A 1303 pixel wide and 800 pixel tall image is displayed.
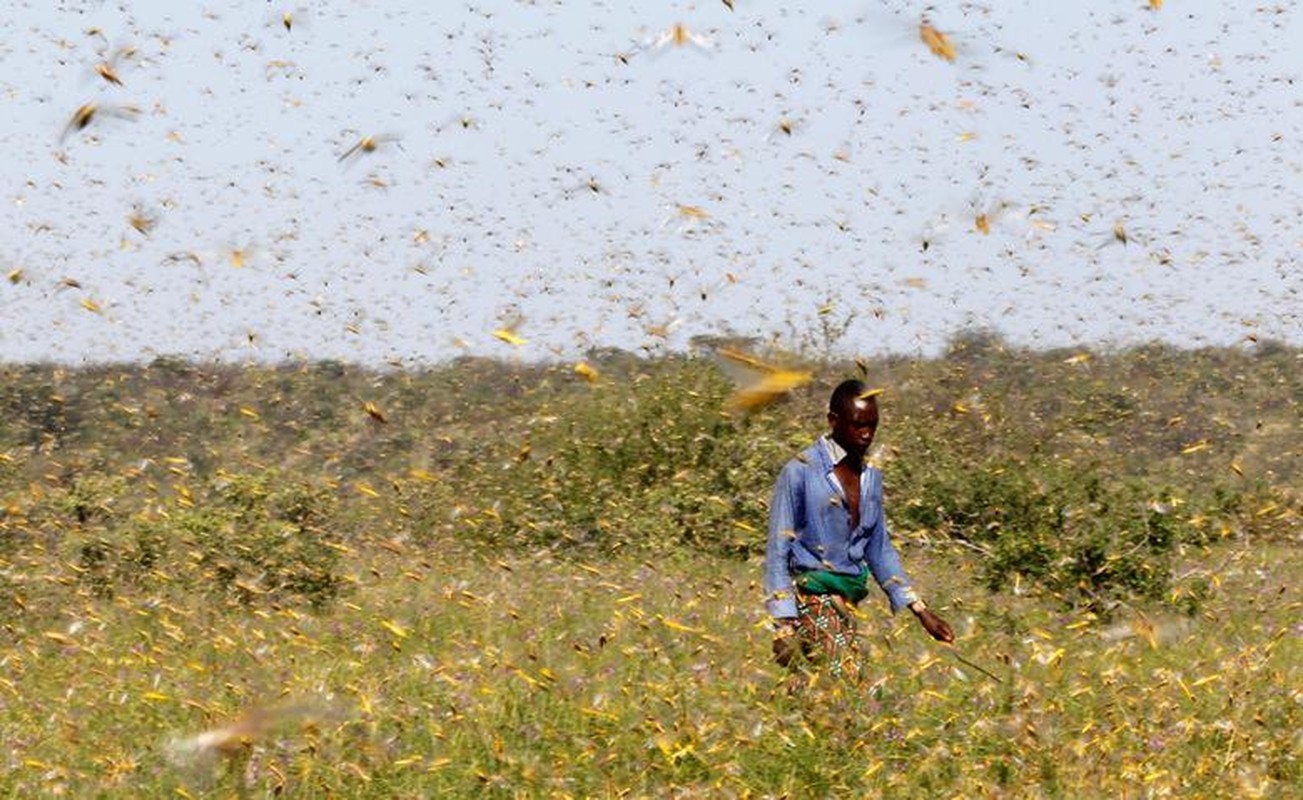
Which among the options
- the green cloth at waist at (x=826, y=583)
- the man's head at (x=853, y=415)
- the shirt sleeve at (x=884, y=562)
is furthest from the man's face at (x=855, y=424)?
the green cloth at waist at (x=826, y=583)

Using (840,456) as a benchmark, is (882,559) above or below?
below

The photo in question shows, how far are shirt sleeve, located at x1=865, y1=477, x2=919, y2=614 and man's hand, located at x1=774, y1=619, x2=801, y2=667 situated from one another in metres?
0.53

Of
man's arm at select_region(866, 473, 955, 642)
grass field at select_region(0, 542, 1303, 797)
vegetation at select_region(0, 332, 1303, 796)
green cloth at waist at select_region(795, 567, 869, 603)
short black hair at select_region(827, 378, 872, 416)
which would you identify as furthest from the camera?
man's arm at select_region(866, 473, 955, 642)

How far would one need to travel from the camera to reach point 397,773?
6.35 m

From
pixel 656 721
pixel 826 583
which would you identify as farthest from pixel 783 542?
pixel 656 721

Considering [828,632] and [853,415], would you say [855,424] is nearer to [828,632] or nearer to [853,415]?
[853,415]

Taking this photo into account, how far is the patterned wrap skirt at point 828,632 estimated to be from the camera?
23.4 feet

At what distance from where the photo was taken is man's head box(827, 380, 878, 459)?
7012 mm

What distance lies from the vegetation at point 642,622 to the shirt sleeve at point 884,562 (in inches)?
14.9

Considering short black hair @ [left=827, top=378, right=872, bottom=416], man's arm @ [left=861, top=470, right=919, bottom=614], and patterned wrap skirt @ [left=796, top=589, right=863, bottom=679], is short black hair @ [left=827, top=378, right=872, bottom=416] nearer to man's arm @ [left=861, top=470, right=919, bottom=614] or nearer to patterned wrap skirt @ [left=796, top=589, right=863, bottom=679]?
man's arm @ [left=861, top=470, right=919, bottom=614]

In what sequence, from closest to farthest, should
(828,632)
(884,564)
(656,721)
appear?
1. (656,721)
2. (828,632)
3. (884,564)

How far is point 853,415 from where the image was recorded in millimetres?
7020

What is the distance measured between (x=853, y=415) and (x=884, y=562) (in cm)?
81

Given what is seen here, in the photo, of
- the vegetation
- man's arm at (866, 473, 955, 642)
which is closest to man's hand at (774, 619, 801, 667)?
the vegetation
